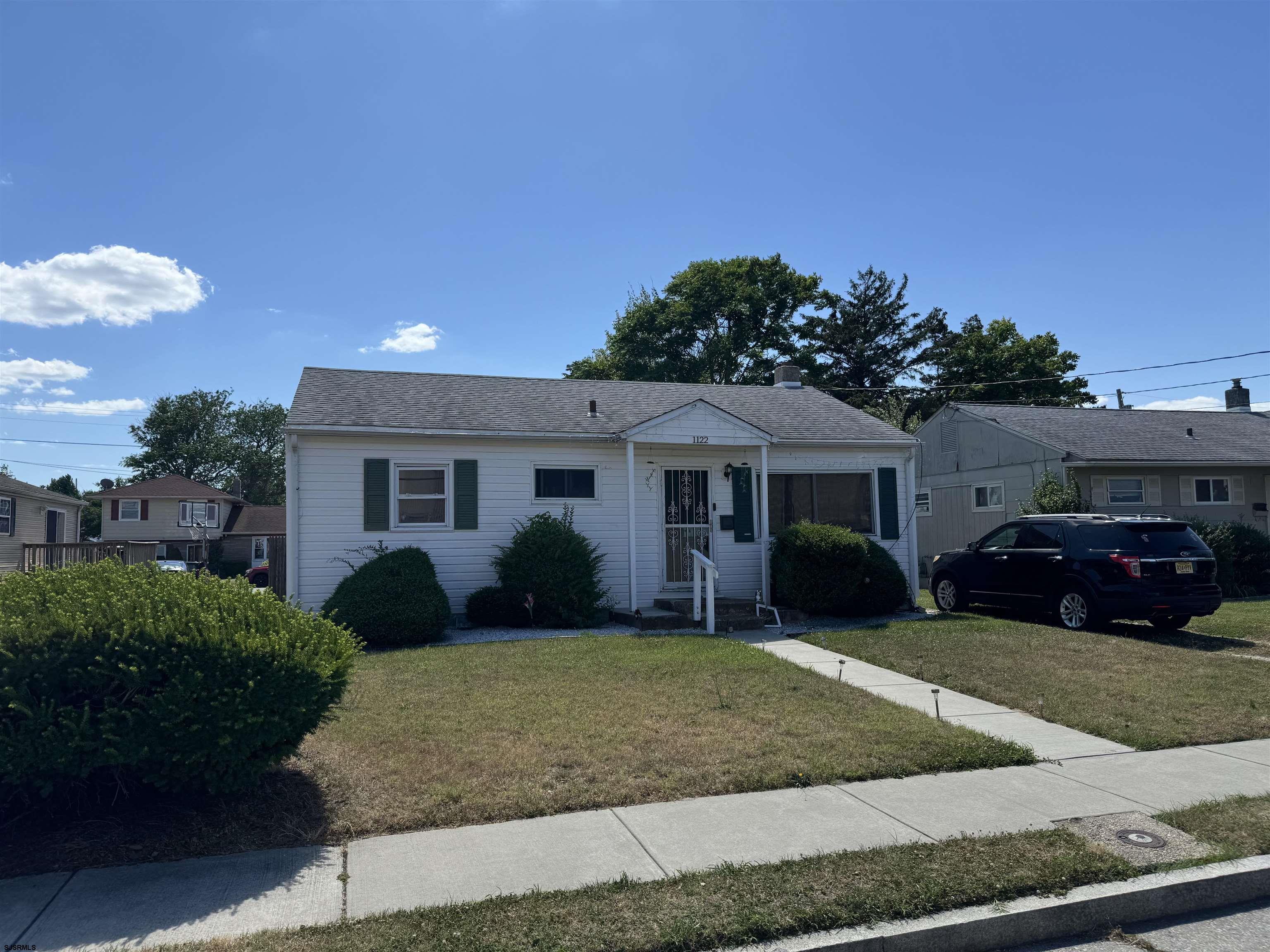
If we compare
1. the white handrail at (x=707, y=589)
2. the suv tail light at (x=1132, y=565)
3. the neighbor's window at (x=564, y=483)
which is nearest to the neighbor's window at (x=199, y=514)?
the neighbor's window at (x=564, y=483)

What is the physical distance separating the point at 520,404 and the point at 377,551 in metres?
3.78

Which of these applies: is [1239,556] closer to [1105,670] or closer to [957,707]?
[1105,670]

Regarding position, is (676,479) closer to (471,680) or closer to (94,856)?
(471,680)

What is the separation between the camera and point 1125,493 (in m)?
20.5

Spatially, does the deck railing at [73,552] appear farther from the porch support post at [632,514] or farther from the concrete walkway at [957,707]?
the concrete walkway at [957,707]

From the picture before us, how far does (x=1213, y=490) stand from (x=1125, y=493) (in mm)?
2789

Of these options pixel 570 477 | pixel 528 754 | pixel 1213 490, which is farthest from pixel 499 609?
pixel 1213 490

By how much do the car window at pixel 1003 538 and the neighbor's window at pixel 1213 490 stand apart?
10.7 meters

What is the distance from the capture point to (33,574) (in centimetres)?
537

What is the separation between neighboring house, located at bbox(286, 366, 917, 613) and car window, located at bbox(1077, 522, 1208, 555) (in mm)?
4132

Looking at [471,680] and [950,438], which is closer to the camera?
[471,680]

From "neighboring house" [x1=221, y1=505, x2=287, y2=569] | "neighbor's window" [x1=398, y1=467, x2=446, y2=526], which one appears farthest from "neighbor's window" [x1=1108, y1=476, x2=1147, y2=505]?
"neighboring house" [x1=221, y1=505, x2=287, y2=569]

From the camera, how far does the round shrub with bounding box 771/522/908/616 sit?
44.4 ft

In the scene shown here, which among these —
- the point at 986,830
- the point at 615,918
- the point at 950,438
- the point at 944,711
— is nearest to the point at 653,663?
the point at 944,711
